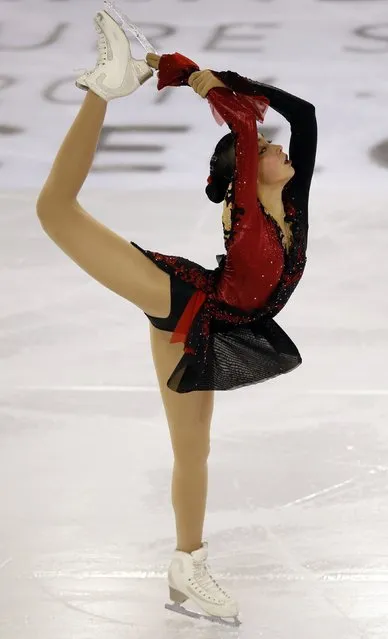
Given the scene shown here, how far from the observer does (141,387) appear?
3934 mm

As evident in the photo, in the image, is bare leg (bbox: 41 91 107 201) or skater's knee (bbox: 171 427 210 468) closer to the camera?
bare leg (bbox: 41 91 107 201)

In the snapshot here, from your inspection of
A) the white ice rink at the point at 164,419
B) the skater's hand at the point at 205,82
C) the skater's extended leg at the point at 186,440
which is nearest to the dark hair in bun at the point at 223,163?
the skater's hand at the point at 205,82

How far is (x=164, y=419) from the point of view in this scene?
12.2 feet

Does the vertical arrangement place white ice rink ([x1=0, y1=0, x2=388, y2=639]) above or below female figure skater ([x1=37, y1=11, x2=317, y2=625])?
below

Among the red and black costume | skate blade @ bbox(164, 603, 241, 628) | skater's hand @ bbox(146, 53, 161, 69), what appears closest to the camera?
the red and black costume

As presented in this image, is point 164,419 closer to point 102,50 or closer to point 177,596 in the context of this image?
point 177,596

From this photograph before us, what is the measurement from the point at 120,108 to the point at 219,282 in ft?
13.6

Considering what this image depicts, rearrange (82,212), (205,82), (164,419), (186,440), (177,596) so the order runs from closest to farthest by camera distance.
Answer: (205,82) → (82,212) → (186,440) → (177,596) → (164,419)

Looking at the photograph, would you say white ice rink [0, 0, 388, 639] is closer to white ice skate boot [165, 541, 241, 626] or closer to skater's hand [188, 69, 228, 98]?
white ice skate boot [165, 541, 241, 626]

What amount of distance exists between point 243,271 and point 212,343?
23 cm

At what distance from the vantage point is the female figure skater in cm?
250

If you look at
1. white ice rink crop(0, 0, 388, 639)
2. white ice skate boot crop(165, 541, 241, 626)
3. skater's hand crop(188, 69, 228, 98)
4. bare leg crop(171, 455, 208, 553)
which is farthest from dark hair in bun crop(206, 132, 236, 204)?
white ice rink crop(0, 0, 388, 639)

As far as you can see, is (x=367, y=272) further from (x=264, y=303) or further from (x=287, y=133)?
(x=264, y=303)

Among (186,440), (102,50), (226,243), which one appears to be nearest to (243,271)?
(226,243)
